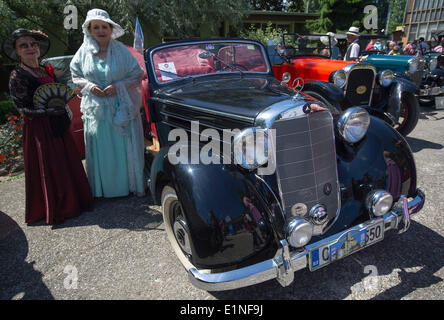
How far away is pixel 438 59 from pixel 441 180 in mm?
6063

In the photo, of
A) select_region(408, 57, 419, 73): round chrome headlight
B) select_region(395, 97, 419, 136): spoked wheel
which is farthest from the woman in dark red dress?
select_region(408, 57, 419, 73): round chrome headlight

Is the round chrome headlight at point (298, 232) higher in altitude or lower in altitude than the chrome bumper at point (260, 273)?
higher

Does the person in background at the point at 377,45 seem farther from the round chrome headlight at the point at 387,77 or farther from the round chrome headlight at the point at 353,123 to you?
the round chrome headlight at the point at 353,123

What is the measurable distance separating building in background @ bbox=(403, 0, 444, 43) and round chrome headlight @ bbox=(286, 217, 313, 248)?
1290 inches

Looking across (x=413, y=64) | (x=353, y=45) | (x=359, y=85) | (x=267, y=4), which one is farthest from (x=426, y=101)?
(x=267, y=4)

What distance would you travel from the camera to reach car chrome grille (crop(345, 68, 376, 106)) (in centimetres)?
490

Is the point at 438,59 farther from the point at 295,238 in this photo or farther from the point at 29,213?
the point at 29,213

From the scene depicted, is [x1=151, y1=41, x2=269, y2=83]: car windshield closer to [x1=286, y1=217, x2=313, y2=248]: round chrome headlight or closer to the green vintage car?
[x1=286, y1=217, x2=313, y2=248]: round chrome headlight

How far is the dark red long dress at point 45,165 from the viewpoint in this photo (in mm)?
2729

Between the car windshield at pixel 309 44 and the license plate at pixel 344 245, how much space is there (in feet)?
16.4

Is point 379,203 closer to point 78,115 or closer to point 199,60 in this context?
point 199,60

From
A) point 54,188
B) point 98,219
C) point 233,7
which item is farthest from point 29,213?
point 233,7

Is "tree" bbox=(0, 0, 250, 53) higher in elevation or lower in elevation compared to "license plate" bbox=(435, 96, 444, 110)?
higher

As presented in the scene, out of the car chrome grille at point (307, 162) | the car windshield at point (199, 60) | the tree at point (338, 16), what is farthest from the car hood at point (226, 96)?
the tree at point (338, 16)
